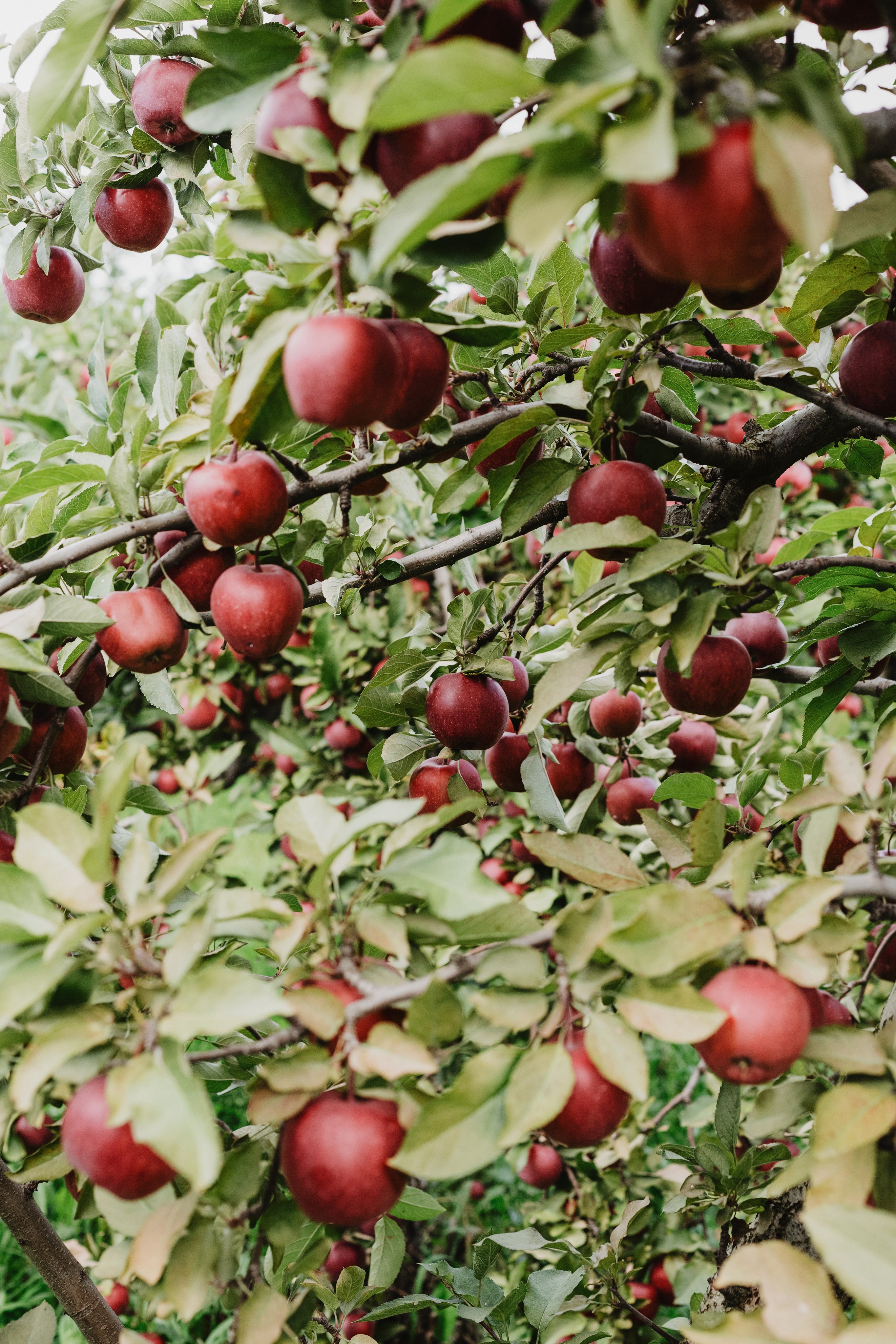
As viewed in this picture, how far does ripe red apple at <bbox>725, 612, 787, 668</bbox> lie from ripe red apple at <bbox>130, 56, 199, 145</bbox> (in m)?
0.88

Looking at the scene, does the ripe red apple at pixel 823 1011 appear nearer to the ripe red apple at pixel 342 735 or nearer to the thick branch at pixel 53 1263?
the thick branch at pixel 53 1263

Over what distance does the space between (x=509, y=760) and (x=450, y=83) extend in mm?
869

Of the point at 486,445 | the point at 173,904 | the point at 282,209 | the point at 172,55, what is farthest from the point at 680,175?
the point at 172,55

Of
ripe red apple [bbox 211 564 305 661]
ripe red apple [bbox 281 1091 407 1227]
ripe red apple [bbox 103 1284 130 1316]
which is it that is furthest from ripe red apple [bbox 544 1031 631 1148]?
ripe red apple [bbox 103 1284 130 1316]

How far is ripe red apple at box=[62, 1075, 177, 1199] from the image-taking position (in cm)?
61

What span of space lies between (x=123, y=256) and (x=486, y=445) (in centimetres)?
399

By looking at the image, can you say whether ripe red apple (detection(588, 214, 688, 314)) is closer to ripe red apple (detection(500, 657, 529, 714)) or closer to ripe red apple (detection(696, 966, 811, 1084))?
ripe red apple (detection(500, 657, 529, 714))

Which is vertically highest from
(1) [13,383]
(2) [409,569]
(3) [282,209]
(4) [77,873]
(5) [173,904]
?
(3) [282,209]

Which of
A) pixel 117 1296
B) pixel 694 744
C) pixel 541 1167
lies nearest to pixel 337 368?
pixel 694 744

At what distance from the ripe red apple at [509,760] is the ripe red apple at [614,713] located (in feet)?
0.52

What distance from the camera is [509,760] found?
1265 mm

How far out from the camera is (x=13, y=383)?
319 centimetres

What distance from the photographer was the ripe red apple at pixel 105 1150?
61 cm

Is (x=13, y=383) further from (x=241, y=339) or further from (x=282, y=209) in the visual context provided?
(x=282, y=209)
